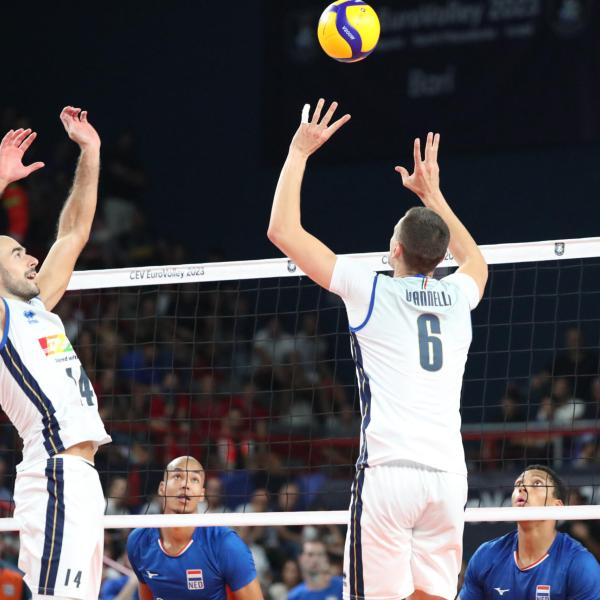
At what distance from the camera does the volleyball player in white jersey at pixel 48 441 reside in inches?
257

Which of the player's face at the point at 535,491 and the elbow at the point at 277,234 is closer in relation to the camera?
the elbow at the point at 277,234

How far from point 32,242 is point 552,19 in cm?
744

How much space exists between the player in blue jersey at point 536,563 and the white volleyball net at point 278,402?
3.83 feet

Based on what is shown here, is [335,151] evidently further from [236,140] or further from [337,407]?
[337,407]

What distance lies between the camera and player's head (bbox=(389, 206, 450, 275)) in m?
6.26

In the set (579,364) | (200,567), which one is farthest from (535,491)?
(579,364)

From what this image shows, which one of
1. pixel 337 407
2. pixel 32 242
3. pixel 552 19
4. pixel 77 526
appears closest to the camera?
pixel 77 526

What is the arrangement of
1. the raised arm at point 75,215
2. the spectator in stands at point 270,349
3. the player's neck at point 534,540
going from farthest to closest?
the spectator in stands at point 270,349
the player's neck at point 534,540
the raised arm at point 75,215

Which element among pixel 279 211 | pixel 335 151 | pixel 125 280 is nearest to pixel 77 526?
pixel 279 211

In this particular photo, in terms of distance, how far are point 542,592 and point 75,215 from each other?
151 inches

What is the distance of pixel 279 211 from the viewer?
616 cm

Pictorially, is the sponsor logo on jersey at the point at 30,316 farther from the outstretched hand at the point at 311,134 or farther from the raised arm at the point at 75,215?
the outstretched hand at the point at 311,134

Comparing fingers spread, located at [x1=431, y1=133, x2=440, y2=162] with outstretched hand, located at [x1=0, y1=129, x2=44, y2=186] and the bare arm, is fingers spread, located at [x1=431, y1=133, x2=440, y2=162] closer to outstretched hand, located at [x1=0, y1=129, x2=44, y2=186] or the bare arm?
outstretched hand, located at [x1=0, y1=129, x2=44, y2=186]

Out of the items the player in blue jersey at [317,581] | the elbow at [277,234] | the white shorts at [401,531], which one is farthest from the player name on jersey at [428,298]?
the player in blue jersey at [317,581]
